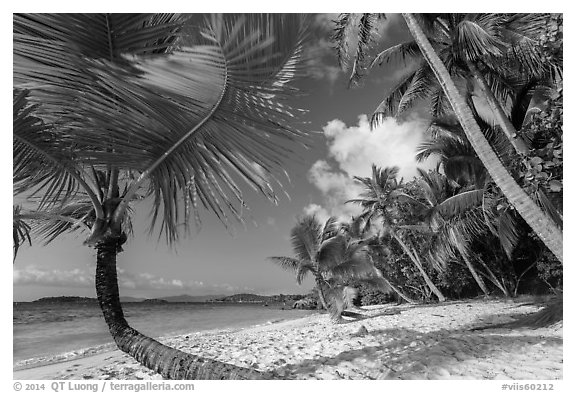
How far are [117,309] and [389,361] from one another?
108 inches

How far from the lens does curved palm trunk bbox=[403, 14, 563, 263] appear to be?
3910 millimetres

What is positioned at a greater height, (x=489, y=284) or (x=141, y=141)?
(x=141, y=141)

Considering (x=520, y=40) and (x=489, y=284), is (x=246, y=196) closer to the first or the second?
(x=520, y=40)

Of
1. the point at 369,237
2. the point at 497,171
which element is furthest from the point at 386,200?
the point at 497,171

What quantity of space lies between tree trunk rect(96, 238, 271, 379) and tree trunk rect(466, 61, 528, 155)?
466 centimetres

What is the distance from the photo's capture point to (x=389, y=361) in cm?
396

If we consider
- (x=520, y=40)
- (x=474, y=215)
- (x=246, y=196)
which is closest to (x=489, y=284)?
(x=474, y=215)

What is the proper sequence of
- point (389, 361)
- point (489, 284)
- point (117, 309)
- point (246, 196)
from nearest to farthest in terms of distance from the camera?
point (246, 196), point (117, 309), point (389, 361), point (489, 284)

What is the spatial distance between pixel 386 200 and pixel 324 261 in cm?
751

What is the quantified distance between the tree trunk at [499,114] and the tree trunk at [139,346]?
4.66 meters

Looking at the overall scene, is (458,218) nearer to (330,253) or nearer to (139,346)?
(330,253)

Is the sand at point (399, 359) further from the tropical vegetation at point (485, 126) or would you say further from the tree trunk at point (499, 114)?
the tree trunk at point (499, 114)

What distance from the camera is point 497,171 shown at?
4258mm
